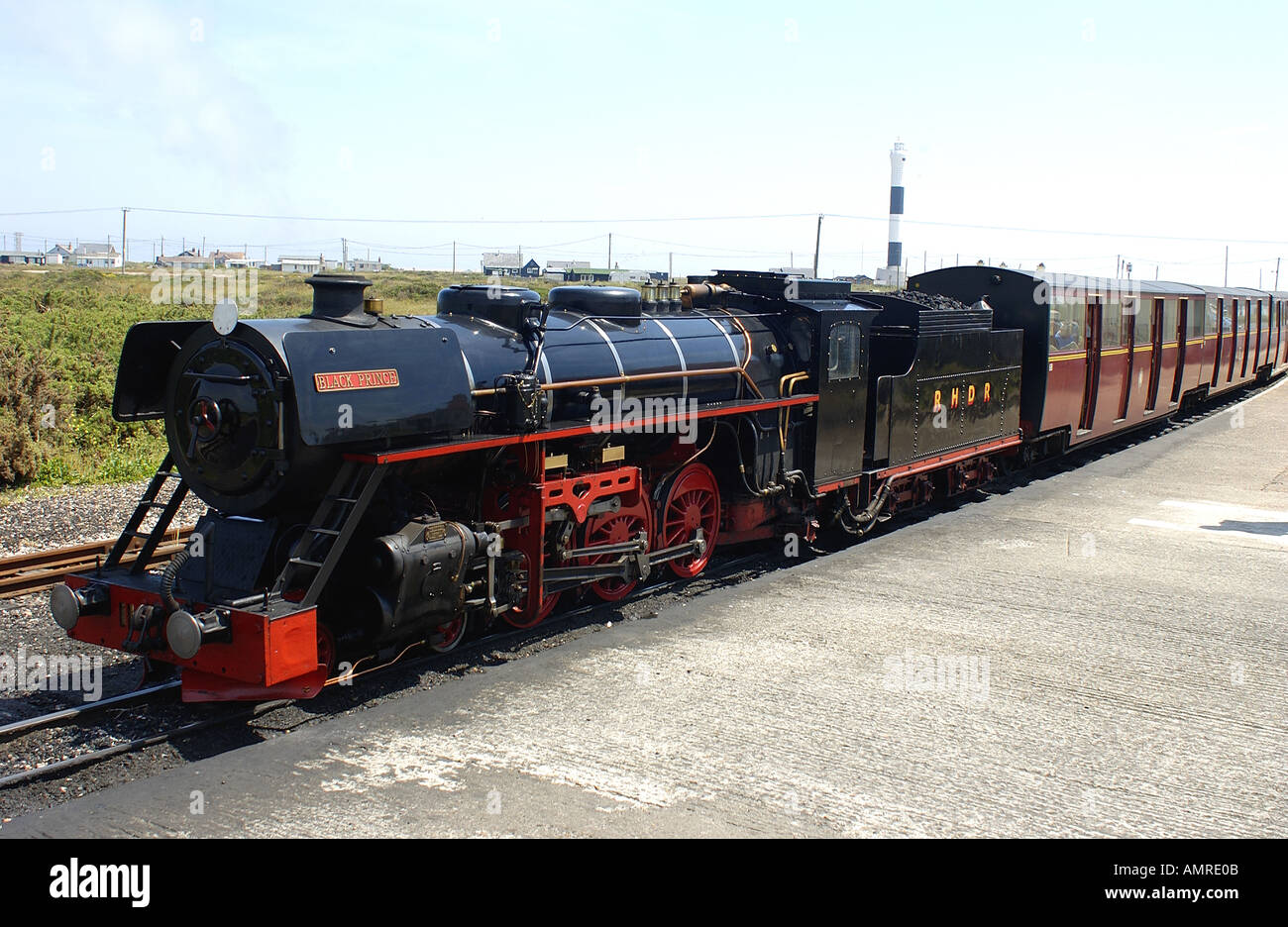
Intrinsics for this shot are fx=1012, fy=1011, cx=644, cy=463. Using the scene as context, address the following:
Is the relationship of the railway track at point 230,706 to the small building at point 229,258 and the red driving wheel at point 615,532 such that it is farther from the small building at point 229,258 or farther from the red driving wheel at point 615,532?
the small building at point 229,258

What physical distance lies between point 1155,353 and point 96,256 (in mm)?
84896

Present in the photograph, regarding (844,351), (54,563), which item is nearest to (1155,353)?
(844,351)

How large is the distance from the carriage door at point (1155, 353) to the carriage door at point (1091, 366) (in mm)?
3893

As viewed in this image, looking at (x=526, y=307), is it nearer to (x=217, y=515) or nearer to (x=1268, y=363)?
(x=217, y=515)

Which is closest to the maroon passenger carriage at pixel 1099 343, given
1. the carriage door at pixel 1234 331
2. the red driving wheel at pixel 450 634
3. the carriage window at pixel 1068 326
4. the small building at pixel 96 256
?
the carriage window at pixel 1068 326

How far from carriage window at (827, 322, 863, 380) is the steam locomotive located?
3 centimetres

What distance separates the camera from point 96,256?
273ft

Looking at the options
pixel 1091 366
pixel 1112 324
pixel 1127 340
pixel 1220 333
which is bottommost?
pixel 1091 366

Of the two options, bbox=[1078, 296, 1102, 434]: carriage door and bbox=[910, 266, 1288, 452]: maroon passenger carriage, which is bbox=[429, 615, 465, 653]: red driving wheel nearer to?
bbox=[910, 266, 1288, 452]: maroon passenger carriage

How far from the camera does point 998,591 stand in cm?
988

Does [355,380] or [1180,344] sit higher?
[1180,344]

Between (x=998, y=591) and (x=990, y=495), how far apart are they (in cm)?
571

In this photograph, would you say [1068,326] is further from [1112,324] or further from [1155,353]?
[1155,353]

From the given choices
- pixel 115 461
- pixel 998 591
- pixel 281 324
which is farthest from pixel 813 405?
pixel 115 461
